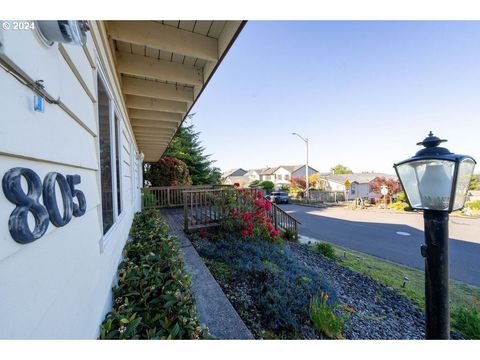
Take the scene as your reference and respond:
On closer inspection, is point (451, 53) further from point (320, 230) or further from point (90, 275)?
point (320, 230)

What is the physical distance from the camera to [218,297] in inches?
96.0

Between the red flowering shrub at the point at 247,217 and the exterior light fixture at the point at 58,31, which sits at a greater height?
the exterior light fixture at the point at 58,31

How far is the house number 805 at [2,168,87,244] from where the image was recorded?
0.53 meters

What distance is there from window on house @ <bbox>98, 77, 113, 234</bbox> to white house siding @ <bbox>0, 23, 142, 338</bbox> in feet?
1.47

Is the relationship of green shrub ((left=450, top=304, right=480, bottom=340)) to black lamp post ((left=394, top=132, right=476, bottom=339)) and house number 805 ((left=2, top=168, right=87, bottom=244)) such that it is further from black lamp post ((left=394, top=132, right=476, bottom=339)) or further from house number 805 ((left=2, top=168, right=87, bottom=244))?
house number 805 ((left=2, top=168, right=87, bottom=244))

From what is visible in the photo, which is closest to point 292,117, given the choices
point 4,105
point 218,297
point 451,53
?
point 451,53

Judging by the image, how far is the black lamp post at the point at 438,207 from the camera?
1.22 m

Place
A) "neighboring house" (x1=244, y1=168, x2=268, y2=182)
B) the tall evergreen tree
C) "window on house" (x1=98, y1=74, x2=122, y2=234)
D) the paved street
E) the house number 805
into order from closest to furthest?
→ the house number 805, "window on house" (x1=98, y1=74, x2=122, y2=234), the paved street, the tall evergreen tree, "neighboring house" (x1=244, y1=168, x2=268, y2=182)

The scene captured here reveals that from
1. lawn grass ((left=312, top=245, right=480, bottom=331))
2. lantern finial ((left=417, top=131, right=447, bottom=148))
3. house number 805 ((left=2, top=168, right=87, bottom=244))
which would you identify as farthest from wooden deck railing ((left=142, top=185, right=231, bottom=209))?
house number 805 ((left=2, top=168, right=87, bottom=244))

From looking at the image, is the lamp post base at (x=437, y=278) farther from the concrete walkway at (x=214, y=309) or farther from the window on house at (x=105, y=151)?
the window on house at (x=105, y=151)

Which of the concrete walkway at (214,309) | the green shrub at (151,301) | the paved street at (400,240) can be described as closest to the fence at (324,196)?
the paved street at (400,240)

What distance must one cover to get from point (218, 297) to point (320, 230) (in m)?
8.66

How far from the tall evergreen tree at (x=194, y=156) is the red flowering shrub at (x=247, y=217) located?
38.0ft

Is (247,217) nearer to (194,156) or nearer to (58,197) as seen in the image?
(58,197)
